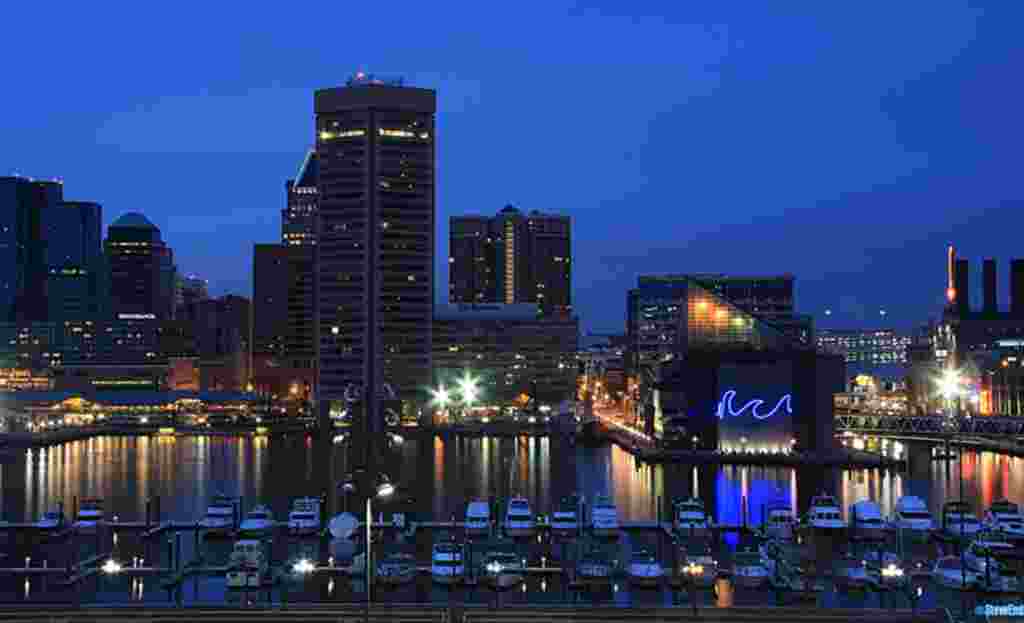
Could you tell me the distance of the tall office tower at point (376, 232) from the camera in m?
108

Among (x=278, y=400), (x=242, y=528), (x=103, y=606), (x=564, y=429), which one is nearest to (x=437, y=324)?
(x=278, y=400)

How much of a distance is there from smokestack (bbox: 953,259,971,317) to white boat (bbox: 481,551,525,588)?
10736 cm

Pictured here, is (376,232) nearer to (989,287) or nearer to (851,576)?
(989,287)

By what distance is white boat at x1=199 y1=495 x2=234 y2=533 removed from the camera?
1475 inches

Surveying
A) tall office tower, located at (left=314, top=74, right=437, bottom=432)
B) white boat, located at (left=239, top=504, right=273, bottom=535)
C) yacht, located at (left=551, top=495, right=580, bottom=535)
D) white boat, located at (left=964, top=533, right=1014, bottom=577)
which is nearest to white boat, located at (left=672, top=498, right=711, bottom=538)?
yacht, located at (left=551, top=495, right=580, bottom=535)

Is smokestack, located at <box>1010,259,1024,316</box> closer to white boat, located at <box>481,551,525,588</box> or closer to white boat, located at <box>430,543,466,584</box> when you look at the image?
white boat, located at <box>481,551,525,588</box>

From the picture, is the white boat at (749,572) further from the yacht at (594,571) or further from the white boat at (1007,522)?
the white boat at (1007,522)

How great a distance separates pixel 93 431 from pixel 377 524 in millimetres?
69185

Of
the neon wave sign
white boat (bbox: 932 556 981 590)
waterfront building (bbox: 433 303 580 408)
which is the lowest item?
white boat (bbox: 932 556 981 590)

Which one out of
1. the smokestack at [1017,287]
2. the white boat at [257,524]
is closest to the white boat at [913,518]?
the white boat at [257,524]

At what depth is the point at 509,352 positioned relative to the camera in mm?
122375

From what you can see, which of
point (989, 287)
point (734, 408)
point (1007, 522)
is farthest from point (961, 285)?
point (1007, 522)

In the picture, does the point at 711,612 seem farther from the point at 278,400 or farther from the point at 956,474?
the point at 278,400

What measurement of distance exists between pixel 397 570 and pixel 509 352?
308 feet
